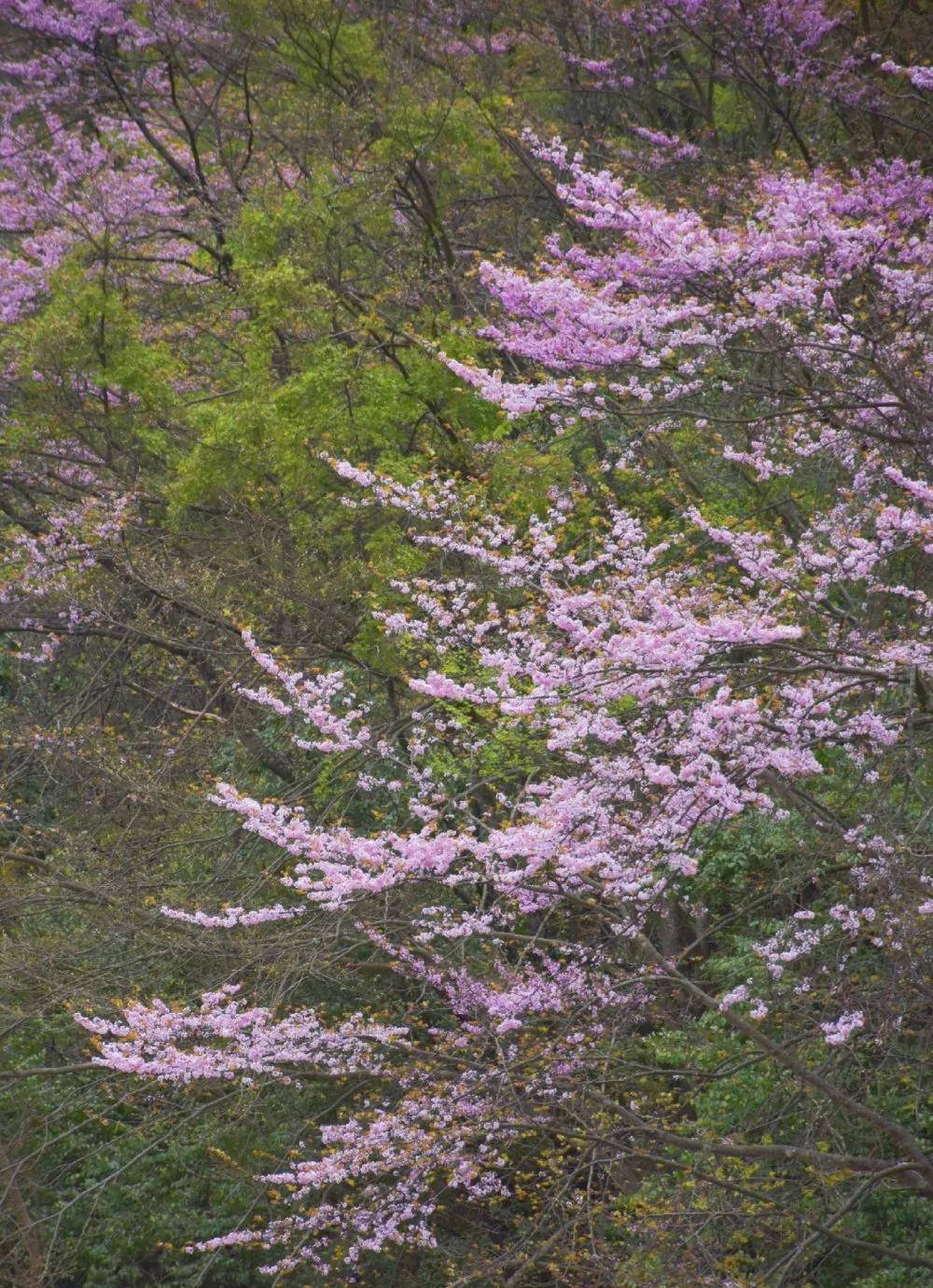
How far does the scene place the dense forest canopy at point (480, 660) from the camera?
19.9 feet

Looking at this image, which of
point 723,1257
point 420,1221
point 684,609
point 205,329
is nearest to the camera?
point 684,609

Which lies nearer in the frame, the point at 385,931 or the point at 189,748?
the point at 385,931

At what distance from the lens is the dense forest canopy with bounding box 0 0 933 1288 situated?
6066 millimetres

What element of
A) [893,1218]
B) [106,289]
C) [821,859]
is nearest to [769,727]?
[821,859]

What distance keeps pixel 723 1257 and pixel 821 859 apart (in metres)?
1.97

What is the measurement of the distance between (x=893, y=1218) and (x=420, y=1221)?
256 centimetres

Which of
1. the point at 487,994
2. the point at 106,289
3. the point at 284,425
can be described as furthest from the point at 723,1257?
the point at 106,289

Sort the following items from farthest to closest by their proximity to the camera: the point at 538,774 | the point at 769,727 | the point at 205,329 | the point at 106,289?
Result: 1. the point at 205,329
2. the point at 106,289
3. the point at 538,774
4. the point at 769,727

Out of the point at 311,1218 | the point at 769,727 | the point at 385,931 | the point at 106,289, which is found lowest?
the point at 311,1218

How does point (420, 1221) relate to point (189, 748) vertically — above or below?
below

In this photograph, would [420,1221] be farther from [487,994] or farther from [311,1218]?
[487,994]

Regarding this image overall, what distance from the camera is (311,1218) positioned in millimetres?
7781

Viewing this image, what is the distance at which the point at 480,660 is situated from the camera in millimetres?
6309

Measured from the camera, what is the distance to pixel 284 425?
973 centimetres
